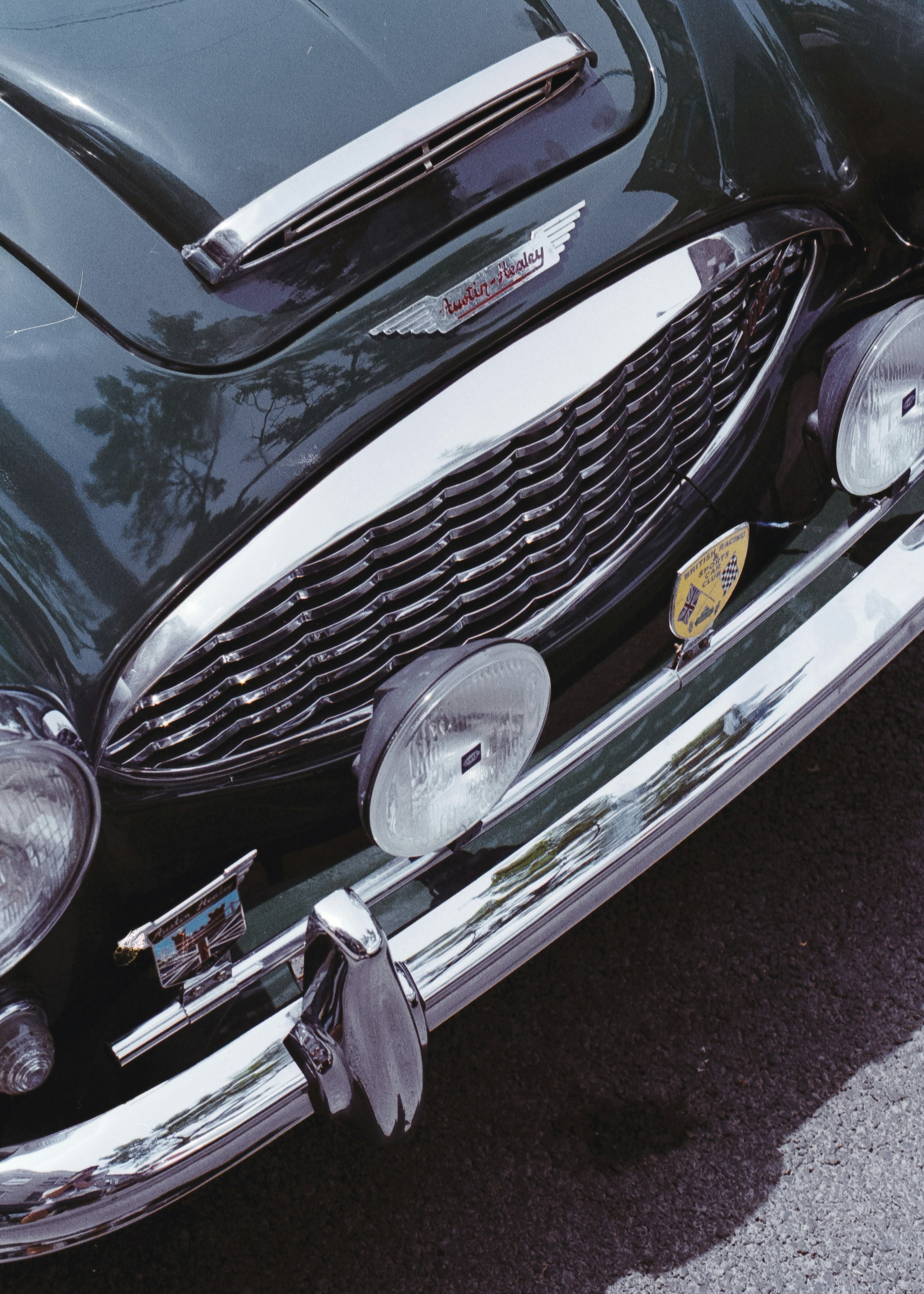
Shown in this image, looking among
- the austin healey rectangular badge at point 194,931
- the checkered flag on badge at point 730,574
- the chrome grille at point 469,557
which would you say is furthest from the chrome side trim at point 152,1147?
the checkered flag on badge at point 730,574

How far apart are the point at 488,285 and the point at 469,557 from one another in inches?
13.4

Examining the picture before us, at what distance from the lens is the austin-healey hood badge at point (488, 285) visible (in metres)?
1.49

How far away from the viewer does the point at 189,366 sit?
56.9 inches

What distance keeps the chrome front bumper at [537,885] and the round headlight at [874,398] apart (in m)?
0.11

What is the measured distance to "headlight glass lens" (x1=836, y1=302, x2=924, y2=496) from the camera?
1771 millimetres

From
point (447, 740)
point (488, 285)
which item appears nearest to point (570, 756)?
point (447, 740)

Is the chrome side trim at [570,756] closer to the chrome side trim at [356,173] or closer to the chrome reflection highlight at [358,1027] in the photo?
the chrome reflection highlight at [358,1027]

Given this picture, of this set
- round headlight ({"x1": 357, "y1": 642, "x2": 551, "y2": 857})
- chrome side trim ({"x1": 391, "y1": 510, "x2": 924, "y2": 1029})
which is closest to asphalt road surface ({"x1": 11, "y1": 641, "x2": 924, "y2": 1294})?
chrome side trim ({"x1": 391, "y1": 510, "x2": 924, "y2": 1029})

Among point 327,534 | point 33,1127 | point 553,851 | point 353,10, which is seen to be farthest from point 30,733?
point 353,10

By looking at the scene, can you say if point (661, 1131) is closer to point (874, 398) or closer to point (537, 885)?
point (537, 885)

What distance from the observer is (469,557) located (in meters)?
1.63

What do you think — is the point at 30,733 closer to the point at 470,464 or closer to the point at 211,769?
the point at 211,769

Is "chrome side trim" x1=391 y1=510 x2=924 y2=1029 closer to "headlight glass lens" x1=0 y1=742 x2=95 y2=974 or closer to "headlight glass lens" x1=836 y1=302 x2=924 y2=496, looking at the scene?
"headlight glass lens" x1=836 y1=302 x2=924 y2=496

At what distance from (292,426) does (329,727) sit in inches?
15.6
